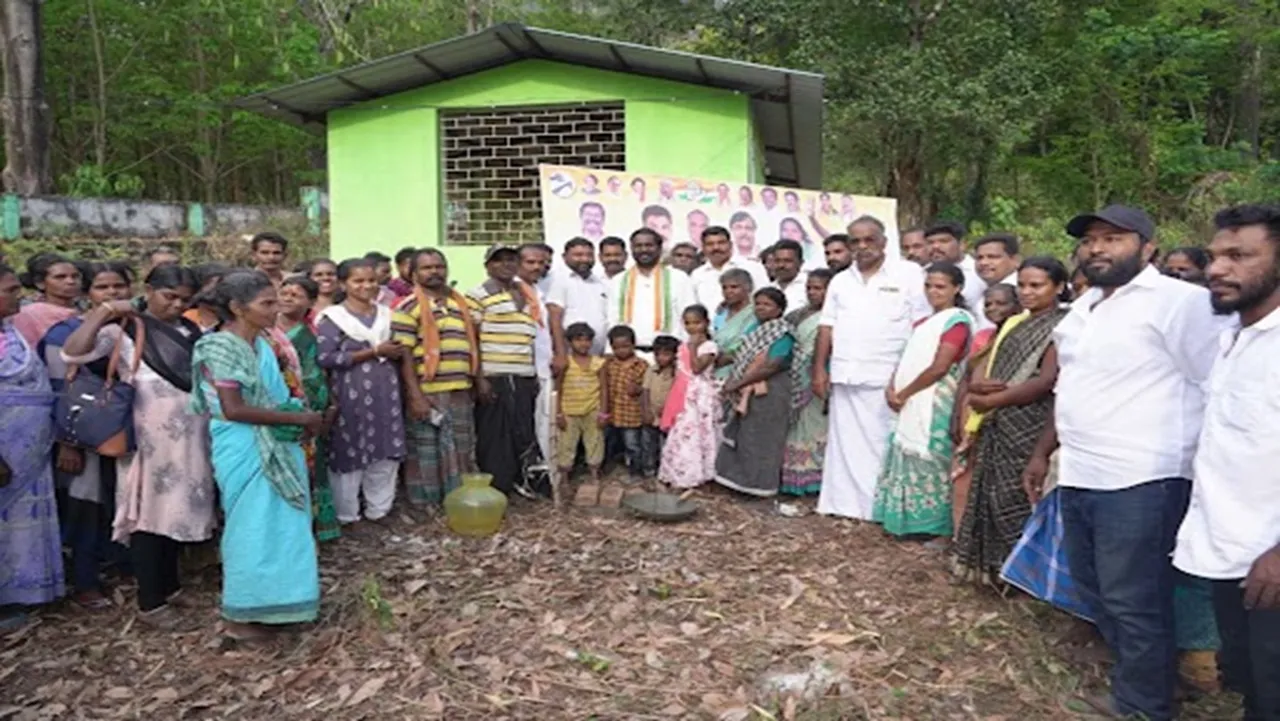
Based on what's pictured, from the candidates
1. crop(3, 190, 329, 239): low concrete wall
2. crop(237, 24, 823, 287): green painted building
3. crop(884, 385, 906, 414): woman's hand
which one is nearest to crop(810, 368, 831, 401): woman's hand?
crop(884, 385, 906, 414): woman's hand

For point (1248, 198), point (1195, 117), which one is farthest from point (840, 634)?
point (1195, 117)

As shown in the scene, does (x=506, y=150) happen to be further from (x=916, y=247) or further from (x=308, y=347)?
(x=308, y=347)

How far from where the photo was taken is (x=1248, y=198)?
1636 centimetres

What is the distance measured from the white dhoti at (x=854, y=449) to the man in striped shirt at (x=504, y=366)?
6.61 feet

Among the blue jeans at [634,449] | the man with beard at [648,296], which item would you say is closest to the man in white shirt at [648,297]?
the man with beard at [648,296]

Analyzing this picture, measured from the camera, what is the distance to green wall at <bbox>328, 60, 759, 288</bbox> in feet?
32.5

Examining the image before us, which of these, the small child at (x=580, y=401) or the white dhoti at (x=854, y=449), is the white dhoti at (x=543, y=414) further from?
the white dhoti at (x=854, y=449)

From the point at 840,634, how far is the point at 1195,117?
832 inches

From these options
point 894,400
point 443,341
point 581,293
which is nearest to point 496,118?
point 581,293

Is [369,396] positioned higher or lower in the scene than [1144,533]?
higher

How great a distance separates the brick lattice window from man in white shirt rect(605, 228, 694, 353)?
405 centimetres

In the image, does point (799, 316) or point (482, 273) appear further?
point (482, 273)

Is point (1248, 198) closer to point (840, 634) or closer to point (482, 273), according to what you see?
point (482, 273)

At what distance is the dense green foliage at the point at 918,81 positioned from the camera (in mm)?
18078
